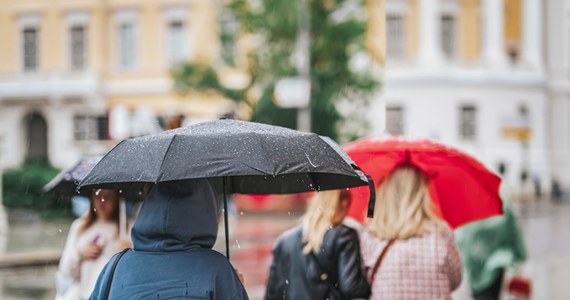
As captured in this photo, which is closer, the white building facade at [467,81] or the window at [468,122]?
the white building facade at [467,81]

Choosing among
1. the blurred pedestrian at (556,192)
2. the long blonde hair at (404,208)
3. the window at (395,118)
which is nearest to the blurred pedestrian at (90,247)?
the long blonde hair at (404,208)

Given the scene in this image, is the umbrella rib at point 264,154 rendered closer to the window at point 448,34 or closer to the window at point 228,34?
the window at point 228,34

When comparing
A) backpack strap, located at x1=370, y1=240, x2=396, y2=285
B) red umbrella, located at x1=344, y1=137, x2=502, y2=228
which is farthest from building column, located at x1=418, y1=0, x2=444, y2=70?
backpack strap, located at x1=370, y1=240, x2=396, y2=285

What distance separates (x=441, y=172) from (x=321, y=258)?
1.01 m

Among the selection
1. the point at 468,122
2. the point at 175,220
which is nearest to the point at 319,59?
the point at 468,122

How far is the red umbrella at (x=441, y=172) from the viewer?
17.2ft

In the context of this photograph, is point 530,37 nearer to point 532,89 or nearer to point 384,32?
point 532,89

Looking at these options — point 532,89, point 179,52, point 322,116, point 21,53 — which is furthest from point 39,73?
point 532,89

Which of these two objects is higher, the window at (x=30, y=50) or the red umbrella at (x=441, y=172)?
the window at (x=30, y=50)

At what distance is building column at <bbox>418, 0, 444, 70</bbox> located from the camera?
47.9 m

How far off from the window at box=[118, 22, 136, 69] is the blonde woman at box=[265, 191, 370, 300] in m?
42.6

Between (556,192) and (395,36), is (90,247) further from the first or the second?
(556,192)

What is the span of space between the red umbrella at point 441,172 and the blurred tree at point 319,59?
83.0ft

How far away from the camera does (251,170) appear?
363 cm
